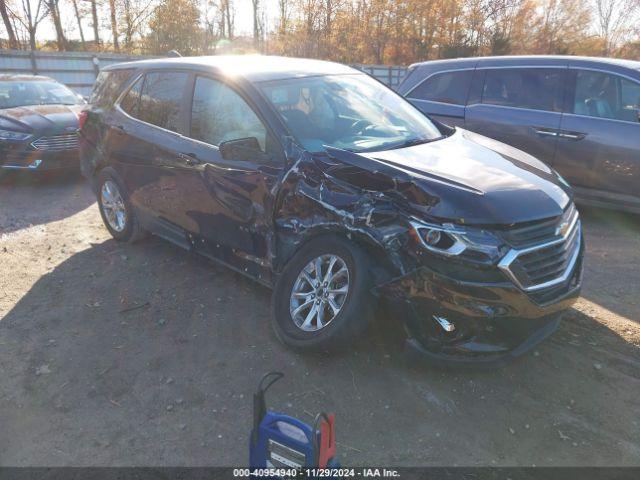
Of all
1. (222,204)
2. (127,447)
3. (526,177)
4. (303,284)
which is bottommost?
(127,447)

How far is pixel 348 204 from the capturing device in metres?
3.14

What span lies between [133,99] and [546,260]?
156 inches

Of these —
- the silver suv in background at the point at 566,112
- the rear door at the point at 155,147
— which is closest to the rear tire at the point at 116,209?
the rear door at the point at 155,147

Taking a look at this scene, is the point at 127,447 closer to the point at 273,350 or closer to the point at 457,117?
the point at 273,350

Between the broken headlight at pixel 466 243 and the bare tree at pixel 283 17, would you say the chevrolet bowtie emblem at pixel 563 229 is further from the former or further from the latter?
the bare tree at pixel 283 17

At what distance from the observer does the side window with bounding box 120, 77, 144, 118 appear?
16.2 feet

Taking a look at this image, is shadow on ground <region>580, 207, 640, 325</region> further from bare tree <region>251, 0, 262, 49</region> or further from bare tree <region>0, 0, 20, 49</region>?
bare tree <region>251, 0, 262, 49</region>

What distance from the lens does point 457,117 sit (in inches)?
263

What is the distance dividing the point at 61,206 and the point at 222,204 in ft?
13.2

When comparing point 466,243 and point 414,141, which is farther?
point 414,141

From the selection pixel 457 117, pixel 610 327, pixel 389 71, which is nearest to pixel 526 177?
pixel 610 327

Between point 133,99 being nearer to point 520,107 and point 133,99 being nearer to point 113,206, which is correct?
A: point 113,206

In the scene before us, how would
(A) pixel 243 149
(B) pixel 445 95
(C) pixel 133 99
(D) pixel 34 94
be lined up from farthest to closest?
1. (D) pixel 34 94
2. (B) pixel 445 95
3. (C) pixel 133 99
4. (A) pixel 243 149

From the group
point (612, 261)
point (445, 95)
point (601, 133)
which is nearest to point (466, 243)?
point (612, 261)
